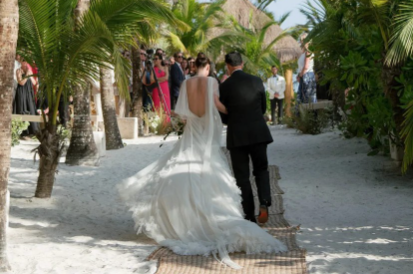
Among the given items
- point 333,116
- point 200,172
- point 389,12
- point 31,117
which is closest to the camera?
point 200,172

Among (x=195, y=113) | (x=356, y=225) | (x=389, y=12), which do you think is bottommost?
(x=356, y=225)

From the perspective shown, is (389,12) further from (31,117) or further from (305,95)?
(305,95)

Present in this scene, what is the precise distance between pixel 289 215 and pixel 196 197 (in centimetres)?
202

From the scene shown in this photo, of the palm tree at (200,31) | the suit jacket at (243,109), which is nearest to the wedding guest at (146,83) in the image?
the palm tree at (200,31)

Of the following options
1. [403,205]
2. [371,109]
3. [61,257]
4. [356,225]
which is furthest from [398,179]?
[61,257]

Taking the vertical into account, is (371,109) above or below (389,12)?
below

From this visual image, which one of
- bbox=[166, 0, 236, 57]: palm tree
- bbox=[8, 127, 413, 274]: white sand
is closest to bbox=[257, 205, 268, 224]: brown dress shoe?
bbox=[8, 127, 413, 274]: white sand

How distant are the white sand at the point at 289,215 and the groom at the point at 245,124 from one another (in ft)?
2.26

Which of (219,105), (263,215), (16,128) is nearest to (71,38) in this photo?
(219,105)

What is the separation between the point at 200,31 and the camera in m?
32.0

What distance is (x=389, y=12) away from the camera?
33.9ft

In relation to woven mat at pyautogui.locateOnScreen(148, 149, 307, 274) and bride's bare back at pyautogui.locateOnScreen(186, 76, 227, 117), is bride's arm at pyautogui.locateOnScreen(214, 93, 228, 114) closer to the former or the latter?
bride's bare back at pyautogui.locateOnScreen(186, 76, 227, 117)

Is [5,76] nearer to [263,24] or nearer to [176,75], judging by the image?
[176,75]

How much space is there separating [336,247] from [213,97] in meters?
1.81
